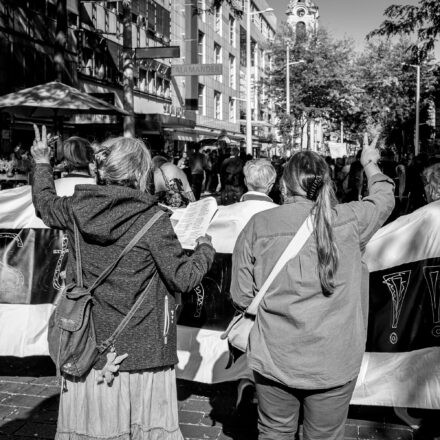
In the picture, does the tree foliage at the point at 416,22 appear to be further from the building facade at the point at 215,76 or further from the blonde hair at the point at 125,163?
the building facade at the point at 215,76

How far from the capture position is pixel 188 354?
15.7 feet

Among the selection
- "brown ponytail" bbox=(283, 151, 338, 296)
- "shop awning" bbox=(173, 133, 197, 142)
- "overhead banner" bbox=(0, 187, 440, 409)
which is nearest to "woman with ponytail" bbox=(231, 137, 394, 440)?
"brown ponytail" bbox=(283, 151, 338, 296)

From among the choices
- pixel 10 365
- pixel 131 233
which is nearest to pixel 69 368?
pixel 131 233

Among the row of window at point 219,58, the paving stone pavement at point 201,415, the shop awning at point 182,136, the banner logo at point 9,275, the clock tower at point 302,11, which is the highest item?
the clock tower at point 302,11

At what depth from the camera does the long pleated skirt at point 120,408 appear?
114 inches

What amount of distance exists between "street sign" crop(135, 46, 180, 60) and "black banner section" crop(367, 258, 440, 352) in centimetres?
1345

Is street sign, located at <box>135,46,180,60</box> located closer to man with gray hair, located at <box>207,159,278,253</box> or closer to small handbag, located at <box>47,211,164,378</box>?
man with gray hair, located at <box>207,159,278,253</box>

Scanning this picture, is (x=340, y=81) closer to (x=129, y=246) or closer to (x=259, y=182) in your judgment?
(x=259, y=182)

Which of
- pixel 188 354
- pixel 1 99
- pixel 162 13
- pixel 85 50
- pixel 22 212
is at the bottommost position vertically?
pixel 188 354

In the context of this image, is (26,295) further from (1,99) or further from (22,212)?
(1,99)

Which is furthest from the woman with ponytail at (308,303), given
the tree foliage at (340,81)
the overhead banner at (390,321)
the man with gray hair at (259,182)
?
the tree foliage at (340,81)

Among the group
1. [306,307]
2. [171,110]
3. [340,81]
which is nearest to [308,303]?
[306,307]

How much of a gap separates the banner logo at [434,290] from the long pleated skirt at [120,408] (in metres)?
1.89

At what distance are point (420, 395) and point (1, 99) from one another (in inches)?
376
